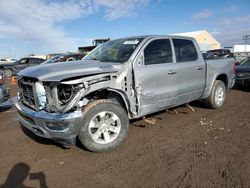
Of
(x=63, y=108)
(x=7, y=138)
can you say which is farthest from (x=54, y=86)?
(x=7, y=138)

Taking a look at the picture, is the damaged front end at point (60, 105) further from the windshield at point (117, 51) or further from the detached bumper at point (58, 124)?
the windshield at point (117, 51)

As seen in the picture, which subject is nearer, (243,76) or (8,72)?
(243,76)

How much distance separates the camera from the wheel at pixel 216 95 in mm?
6242

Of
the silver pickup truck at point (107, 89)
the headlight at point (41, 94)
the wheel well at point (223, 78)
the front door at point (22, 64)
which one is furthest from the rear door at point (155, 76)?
the front door at point (22, 64)

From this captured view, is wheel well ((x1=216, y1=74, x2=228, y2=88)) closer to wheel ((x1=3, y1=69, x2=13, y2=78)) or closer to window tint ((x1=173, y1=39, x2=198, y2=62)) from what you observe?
window tint ((x1=173, y1=39, x2=198, y2=62))

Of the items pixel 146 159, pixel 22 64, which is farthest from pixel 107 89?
pixel 22 64

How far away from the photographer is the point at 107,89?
389cm

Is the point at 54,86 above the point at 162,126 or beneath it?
above

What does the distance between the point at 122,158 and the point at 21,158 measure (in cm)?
160

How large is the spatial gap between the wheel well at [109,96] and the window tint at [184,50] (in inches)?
64.6

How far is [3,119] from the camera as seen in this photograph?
20.1ft

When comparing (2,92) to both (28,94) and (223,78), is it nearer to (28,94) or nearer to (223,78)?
(28,94)

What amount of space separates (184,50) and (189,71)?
1.66 feet

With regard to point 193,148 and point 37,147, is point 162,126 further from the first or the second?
point 37,147
